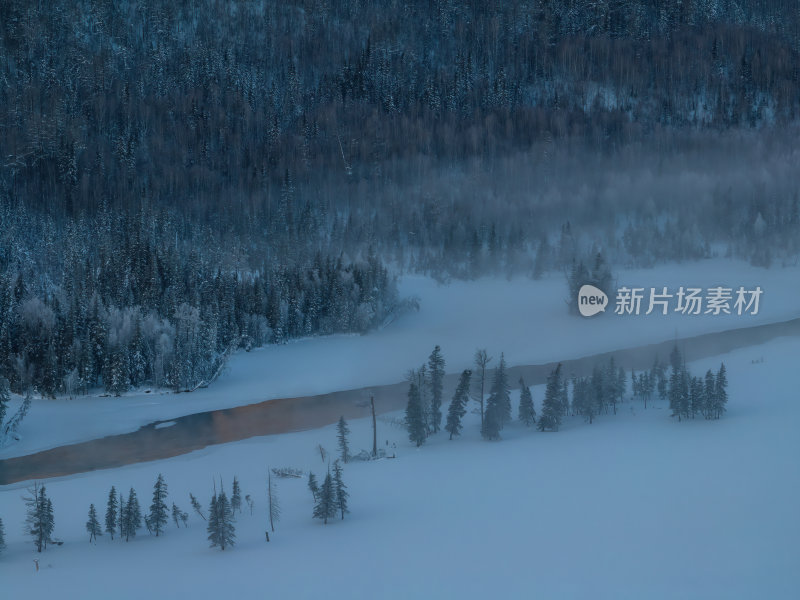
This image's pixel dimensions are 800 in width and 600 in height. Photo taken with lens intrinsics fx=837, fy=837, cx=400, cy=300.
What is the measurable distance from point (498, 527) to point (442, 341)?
45.4 m

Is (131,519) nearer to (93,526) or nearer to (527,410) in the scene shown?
(93,526)

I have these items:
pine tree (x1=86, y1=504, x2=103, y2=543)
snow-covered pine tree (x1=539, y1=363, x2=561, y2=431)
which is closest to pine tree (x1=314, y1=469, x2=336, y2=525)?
pine tree (x1=86, y1=504, x2=103, y2=543)

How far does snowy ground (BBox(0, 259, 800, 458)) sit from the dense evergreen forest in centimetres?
298

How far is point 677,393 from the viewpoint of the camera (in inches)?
1574

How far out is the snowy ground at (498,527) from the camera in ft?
73.7

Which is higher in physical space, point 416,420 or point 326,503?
point 326,503

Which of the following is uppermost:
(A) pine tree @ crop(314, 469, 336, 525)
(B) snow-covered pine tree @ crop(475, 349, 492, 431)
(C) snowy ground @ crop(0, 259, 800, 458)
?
(A) pine tree @ crop(314, 469, 336, 525)

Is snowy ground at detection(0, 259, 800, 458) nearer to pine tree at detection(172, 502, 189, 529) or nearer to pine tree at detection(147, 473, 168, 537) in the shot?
pine tree at detection(172, 502, 189, 529)

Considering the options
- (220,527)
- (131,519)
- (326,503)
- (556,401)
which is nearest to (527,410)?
(556,401)

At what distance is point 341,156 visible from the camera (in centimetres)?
13325

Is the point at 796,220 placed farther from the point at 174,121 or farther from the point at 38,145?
the point at 38,145

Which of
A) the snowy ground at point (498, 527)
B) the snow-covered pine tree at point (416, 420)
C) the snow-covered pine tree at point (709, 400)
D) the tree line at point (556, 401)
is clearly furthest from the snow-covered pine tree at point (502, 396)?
the snow-covered pine tree at point (709, 400)

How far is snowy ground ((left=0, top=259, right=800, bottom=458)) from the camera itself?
51562mm

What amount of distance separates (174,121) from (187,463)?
111 metres
